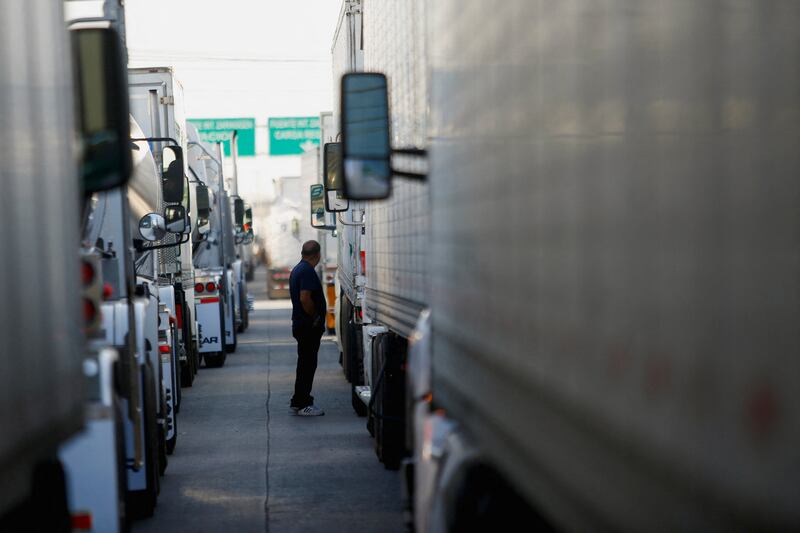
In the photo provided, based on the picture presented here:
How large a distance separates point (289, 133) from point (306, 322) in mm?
35062

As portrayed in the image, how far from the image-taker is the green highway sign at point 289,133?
4878cm

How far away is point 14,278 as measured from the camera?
11.9 ft

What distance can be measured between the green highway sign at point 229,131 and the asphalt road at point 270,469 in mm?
30282

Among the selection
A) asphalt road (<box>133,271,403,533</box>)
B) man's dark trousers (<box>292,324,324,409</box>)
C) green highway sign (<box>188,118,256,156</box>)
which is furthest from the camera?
green highway sign (<box>188,118,256,156</box>)

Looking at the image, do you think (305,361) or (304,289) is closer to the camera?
(305,361)

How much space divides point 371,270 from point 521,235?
743 cm

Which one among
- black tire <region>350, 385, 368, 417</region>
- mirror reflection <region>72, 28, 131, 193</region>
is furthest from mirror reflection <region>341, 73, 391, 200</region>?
black tire <region>350, 385, 368, 417</region>

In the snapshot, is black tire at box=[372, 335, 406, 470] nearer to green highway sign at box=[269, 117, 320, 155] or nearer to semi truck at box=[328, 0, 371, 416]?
semi truck at box=[328, 0, 371, 416]

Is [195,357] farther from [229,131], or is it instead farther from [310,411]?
[229,131]

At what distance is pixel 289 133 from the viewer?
4888 centimetres

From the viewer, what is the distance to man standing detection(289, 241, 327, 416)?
14281 mm

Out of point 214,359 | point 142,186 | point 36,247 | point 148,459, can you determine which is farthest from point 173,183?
point 214,359

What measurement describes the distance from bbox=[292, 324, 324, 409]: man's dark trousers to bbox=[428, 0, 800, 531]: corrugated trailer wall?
1004 centimetres

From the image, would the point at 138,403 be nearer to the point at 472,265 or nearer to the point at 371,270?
the point at 371,270
